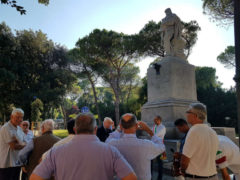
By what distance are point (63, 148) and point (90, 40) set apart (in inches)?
714

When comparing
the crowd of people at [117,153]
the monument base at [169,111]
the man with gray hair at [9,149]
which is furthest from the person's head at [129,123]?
the monument base at [169,111]

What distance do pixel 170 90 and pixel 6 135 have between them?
5.34 meters

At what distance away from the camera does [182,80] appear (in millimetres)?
7230

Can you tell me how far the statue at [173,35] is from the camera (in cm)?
765

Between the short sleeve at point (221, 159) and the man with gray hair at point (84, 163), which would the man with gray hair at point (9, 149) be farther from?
the short sleeve at point (221, 159)

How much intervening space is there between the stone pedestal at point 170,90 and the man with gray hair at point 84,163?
4.88m

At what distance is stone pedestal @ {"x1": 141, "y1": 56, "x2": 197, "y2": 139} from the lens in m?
6.35

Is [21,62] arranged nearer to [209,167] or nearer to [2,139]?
[2,139]

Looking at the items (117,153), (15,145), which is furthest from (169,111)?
(117,153)

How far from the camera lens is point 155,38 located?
54.2 feet

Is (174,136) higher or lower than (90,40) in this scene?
lower

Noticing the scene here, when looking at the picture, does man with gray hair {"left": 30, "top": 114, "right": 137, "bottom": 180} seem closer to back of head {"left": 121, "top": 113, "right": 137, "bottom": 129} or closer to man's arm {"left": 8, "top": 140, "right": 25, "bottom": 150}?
back of head {"left": 121, "top": 113, "right": 137, "bottom": 129}

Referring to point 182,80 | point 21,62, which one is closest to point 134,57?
point 21,62

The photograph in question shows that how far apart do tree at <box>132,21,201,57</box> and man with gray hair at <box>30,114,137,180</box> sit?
52.5 ft
